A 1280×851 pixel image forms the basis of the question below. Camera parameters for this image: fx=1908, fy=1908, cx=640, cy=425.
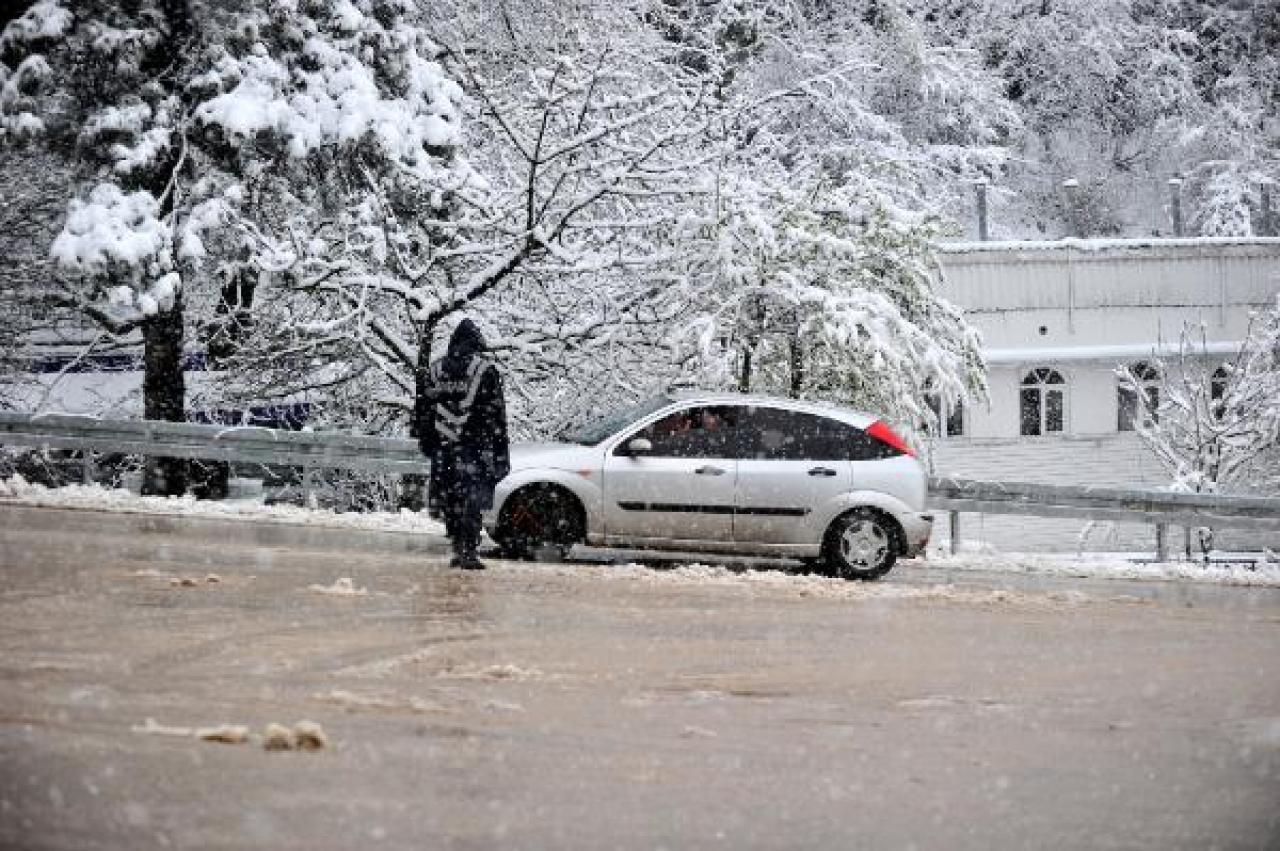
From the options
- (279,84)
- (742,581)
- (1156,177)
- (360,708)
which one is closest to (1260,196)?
(1156,177)

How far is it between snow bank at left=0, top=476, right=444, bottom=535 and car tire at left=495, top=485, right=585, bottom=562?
2.26 meters

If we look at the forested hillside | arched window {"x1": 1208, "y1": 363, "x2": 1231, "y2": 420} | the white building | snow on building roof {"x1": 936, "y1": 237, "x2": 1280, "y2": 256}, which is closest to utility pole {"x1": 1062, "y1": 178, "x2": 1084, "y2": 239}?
snow on building roof {"x1": 936, "y1": 237, "x2": 1280, "y2": 256}

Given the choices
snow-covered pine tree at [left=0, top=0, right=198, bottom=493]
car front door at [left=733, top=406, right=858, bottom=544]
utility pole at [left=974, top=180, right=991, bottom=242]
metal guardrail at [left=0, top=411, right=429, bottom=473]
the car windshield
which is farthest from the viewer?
utility pole at [left=974, top=180, right=991, bottom=242]

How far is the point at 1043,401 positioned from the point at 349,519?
21027mm

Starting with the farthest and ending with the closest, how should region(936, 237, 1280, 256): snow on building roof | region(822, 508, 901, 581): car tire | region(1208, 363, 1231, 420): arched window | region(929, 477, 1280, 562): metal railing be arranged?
1. region(936, 237, 1280, 256): snow on building roof
2. region(1208, 363, 1231, 420): arched window
3. region(929, 477, 1280, 562): metal railing
4. region(822, 508, 901, 581): car tire

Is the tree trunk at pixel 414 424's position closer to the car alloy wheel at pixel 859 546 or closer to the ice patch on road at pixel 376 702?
the car alloy wheel at pixel 859 546

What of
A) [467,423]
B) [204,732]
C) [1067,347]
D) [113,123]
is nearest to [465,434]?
[467,423]

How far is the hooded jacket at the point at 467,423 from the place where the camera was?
569 inches

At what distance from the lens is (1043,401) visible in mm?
36781

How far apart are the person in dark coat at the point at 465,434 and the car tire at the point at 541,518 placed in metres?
1.10

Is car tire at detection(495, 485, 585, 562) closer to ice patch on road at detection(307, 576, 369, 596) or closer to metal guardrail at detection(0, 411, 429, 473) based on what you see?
ice patch on road at detection(307, 576, 369, 596)

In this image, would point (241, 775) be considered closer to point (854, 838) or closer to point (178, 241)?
point (854, 838)

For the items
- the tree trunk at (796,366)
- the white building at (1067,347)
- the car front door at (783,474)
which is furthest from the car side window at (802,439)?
the white building at (1067,347)

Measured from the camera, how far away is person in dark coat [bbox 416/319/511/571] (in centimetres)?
1445
